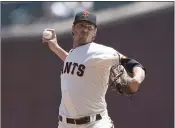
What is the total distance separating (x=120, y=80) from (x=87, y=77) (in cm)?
25

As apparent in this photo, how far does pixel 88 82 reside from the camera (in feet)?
10.2

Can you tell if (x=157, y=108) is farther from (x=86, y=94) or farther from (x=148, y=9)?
(x=86, y=94)

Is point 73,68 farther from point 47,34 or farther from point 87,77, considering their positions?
point 47,34

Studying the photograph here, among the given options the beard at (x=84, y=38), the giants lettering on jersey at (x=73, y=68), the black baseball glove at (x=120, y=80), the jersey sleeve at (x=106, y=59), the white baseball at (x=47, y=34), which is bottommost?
the black baseball glove at (x=120, y=80)

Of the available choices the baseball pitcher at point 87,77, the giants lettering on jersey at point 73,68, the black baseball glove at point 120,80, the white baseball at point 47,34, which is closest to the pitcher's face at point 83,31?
the baseball pitcher at point 87,77

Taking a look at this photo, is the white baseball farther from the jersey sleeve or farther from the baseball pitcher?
the jersey sleeve

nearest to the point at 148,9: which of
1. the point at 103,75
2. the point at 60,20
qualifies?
the point at 60,20

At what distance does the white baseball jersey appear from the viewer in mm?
3053

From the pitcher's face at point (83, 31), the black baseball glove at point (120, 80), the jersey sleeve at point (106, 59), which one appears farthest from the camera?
the pitcher's face at point (83, 31)

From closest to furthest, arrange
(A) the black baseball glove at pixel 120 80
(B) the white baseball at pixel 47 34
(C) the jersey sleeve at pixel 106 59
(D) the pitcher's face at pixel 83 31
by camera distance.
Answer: (A) the black baseball glove at pixel 120 80
(C) the jersey sleeve at pixel 106 59
(D) the pitcher's face at pixel 83 31
(B) the white baseball at pixel 47 34

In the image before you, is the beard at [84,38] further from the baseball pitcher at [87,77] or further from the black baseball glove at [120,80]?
the black baseball glove at [120,80]

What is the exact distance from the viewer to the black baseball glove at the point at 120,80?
2842 millimetres

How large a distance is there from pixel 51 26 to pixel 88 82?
2448 mm

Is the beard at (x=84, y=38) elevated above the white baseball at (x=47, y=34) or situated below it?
below
